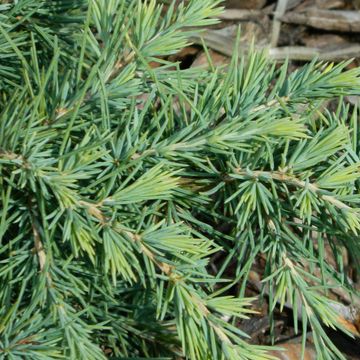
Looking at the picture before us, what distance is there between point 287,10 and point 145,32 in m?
1.37

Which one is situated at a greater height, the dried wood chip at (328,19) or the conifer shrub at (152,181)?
the conifer shrub at (152,181)

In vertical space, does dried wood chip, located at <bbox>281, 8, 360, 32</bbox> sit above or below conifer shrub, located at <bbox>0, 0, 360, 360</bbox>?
below

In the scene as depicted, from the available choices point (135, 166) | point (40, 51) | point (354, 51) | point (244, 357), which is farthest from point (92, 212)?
point (354, 51)

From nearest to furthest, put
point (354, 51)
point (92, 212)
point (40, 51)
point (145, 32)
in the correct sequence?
point (92, 212) → point (145, 32) → point (40, 51) → point (354, 51)

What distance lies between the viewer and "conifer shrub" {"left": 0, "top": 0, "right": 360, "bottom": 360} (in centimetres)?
78

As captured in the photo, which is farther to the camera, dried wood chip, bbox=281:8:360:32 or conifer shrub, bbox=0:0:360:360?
dried wood chip, bbox=281:8:360:32

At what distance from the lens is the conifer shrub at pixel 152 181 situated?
2.56 feet

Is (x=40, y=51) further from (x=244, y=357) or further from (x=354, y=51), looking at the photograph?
(x=354, y=51)

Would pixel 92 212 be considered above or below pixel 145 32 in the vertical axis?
below

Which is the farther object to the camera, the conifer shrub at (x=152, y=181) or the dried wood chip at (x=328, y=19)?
the dried wood chip at (x=328, y=19)

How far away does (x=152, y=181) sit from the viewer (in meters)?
0.78

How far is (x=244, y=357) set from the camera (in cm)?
79

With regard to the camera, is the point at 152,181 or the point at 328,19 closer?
the point at 152,181

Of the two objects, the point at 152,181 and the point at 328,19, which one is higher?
the point at 152,181
